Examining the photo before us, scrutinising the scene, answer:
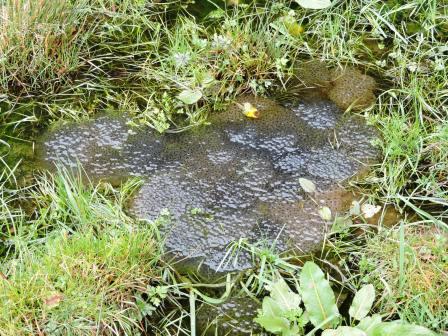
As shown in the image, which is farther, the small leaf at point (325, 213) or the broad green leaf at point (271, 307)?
the small leaf at point (325, 213)

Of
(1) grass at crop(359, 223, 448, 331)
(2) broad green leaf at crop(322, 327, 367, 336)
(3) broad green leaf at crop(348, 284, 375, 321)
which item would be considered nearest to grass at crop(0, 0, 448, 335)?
(1) grass at crop(359, 223, 448, 331)

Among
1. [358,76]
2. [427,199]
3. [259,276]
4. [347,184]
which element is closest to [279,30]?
[358,76]

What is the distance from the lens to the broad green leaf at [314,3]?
3.23 metres

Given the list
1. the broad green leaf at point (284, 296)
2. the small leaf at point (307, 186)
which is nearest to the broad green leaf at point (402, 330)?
the broad green leaf at point (284, 296)

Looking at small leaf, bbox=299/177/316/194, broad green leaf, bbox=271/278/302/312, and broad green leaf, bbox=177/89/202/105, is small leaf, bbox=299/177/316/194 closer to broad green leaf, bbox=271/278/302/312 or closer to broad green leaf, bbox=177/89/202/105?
broad green leaf, bbox=271/278/302/312

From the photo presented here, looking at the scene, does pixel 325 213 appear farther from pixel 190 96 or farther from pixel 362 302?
pixel 190 96

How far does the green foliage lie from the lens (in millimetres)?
2035

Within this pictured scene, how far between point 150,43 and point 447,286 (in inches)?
78.3

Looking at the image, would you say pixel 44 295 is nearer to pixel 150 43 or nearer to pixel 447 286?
pixel 447 286

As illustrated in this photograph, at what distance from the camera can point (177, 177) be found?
2615 millimetres

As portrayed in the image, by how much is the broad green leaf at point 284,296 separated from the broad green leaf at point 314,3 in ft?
5.66

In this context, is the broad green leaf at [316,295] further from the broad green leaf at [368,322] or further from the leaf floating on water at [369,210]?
the leaf floating on water at [369,210]

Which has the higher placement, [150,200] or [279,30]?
[279,30]

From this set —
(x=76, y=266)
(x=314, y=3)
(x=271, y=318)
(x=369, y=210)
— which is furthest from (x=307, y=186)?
(x=314, y=3)
